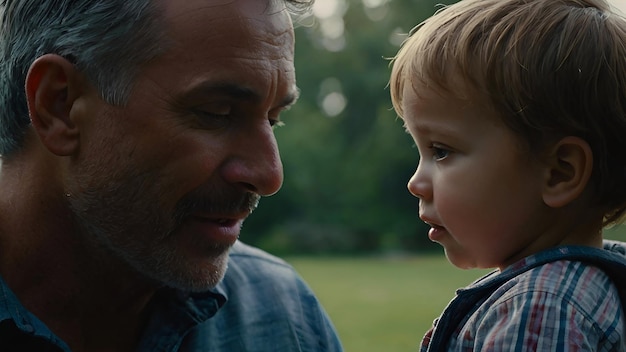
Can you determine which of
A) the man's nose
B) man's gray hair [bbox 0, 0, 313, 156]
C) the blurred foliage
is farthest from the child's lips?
the blurred foliage

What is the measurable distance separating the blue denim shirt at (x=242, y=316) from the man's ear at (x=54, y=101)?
29 cm

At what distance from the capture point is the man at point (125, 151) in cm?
162

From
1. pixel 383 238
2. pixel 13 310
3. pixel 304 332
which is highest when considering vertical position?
pixel 13 310

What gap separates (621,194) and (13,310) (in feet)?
3.58

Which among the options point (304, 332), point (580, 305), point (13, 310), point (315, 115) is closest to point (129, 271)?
point (13, 310)

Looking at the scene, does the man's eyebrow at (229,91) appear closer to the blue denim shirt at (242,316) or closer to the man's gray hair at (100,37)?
the man's gray hair at (100,37)

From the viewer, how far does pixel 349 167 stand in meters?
23.9

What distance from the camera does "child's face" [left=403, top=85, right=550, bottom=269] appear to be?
54.2 inches

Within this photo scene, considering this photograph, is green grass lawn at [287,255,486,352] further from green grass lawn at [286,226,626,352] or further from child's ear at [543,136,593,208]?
child's ear at [543,136,593,208]

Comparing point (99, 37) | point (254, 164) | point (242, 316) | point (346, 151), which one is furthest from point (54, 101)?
point (346, 151)

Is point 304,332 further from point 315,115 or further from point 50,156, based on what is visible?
point 315,115

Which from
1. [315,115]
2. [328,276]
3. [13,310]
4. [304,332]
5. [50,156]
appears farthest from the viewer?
[315,115]

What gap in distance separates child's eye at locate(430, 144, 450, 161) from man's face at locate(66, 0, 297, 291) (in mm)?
323

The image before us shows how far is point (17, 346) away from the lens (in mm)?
1578
